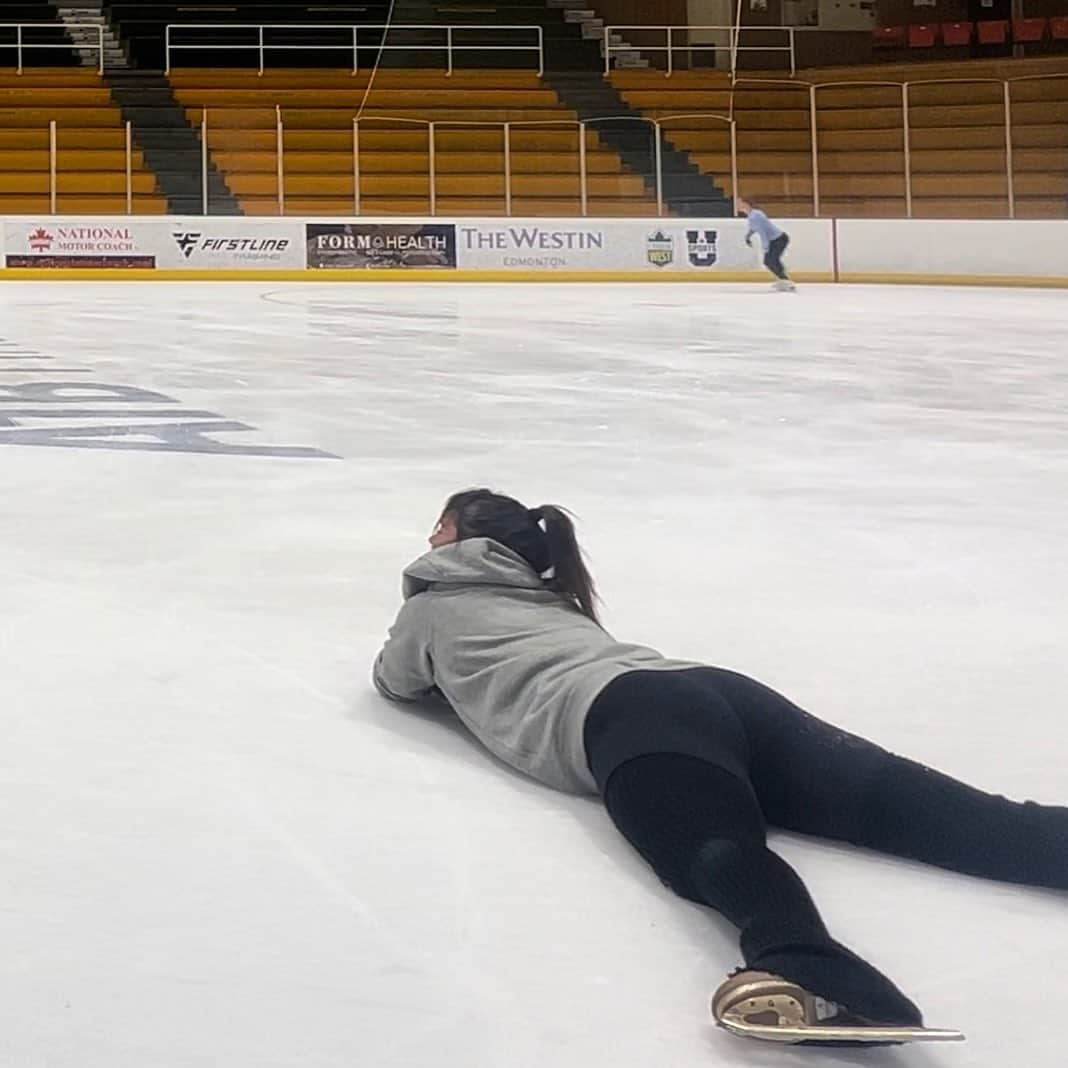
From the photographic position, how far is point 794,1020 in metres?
1.26

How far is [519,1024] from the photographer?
134 cm

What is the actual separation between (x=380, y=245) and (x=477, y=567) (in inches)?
580

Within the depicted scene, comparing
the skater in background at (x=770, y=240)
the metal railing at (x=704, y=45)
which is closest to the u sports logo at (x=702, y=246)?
the skater in background at (x=770, y=240)

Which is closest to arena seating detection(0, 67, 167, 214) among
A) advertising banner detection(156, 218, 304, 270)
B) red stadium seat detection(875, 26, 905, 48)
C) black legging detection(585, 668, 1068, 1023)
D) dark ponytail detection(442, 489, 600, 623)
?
advertising banner detection(156, 218, 304, 270)

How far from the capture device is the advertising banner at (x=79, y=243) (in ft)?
52.8

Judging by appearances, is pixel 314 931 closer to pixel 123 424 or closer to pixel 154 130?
pixel 123 424

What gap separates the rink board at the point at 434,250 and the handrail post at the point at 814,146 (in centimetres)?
21

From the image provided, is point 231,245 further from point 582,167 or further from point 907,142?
point 907,142

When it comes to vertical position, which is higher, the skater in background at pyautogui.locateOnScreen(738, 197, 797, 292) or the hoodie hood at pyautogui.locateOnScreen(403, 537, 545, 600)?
the skater in background at pyautogui.locateOnScreen(738, 197, 797, 292)

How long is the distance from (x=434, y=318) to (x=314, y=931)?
31.1 ft

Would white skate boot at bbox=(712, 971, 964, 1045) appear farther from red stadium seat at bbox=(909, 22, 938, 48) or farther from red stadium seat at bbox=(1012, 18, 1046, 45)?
red stadium seat at bbox=(909, 22, 938, 48)

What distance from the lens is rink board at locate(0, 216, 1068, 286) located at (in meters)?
16.1

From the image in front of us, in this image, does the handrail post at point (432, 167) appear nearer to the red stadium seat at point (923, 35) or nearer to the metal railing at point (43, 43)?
the metal railing at point (43, 43)

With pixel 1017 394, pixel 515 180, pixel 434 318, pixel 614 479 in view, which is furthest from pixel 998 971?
pixel 515 180
